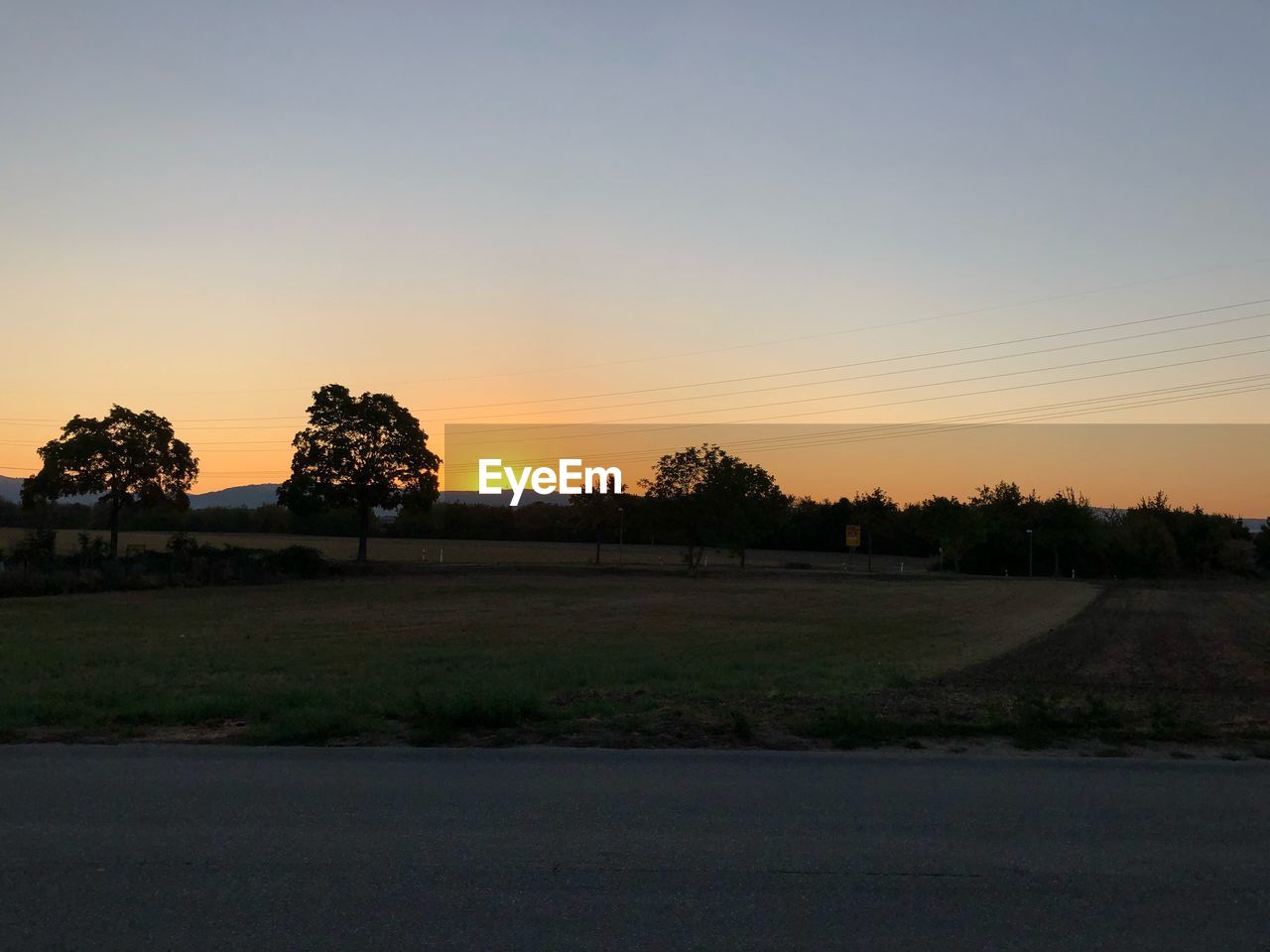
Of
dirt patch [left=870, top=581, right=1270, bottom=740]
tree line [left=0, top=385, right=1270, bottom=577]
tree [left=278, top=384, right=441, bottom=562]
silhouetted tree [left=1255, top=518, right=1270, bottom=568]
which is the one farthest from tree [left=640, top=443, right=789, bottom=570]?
silhouetted tree [left=1255, top=518, right=1270, bottom=568]

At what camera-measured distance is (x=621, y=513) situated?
7162 cm

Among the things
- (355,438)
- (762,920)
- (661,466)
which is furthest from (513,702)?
(661,466)

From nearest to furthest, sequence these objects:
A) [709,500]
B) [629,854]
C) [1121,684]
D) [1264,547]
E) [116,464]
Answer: [629,854] → [1121,684] → [116,464] → [709,500] → [1264,547]

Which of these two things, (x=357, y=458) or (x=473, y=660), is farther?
(x=357, y=458)

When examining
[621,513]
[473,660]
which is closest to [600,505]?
[621,513]

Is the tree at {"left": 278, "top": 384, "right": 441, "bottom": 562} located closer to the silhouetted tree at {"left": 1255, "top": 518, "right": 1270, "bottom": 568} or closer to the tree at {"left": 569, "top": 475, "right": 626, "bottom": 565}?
the tree at {"left": 569, "top": 475, "right": 626, "bottom": 565}

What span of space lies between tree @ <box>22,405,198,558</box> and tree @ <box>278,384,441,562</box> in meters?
6.61

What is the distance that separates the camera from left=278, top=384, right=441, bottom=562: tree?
2373 inches

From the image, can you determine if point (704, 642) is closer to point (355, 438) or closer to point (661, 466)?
Result: point (355, 438)

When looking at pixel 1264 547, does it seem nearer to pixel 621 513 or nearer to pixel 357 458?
pixel 621 513

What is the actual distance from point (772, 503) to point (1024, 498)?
105ft

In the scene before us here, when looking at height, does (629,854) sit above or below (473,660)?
above

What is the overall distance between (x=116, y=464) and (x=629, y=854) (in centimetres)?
5332

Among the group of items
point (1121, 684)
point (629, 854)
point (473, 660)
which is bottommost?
point (473, 660)
